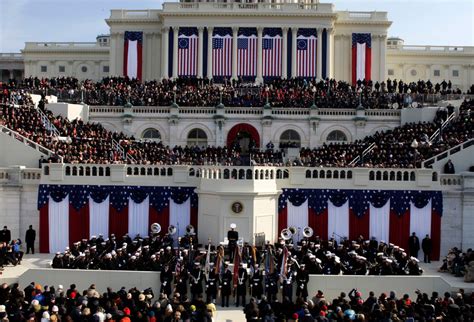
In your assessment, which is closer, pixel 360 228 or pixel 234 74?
pixel 360 228

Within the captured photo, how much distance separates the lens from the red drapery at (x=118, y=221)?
46375 mm

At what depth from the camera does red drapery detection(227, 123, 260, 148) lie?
66.4m

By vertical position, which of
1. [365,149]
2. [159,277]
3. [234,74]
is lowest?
[159,277]

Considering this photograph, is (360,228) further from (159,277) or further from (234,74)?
(234,74)

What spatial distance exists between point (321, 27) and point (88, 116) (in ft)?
98.2

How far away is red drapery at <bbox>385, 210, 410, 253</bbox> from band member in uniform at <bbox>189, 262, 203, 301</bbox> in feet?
43.7

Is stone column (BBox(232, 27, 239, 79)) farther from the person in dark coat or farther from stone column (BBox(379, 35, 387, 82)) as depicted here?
the person in dark coat

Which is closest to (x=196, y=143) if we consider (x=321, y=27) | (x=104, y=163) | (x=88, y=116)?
(x=88, y=116)

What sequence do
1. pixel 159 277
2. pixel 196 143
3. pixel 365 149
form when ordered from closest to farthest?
pixel 159 277 → pixel 365 149 → pixel 196 143

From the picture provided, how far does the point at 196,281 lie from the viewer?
Answer: 36469mm

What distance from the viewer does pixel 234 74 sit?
85.4 m

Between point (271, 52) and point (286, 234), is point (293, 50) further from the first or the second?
point (286, 234)

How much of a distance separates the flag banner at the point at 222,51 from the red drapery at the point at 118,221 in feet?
135

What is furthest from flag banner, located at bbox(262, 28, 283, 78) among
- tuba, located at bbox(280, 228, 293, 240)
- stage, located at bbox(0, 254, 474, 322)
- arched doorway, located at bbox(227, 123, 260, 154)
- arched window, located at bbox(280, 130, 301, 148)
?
stage, located at bbox(0, 254, 474, 322)
